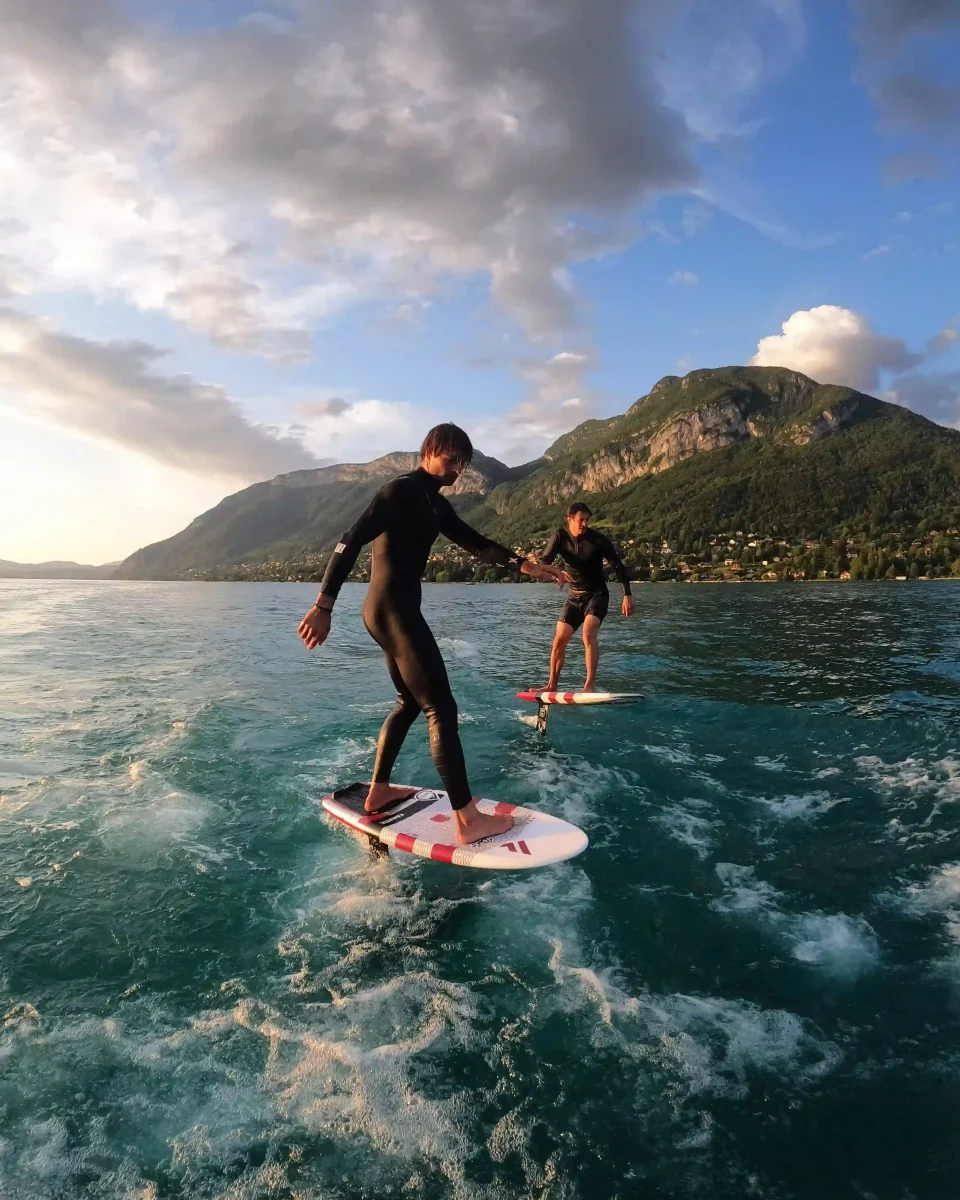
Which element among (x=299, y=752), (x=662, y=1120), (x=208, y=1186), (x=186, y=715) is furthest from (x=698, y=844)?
(x=186, y=715)

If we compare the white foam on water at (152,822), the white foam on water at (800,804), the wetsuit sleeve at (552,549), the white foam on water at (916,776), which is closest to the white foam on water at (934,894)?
the white foam on water at (800,804)

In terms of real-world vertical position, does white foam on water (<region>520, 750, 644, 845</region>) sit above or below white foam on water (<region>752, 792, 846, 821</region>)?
above

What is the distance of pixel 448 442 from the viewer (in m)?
5.97

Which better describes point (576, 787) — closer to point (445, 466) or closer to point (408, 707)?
point (408, 707)

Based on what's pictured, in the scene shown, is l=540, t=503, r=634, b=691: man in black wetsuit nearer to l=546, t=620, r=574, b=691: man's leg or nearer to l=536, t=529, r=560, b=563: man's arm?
l=546, t=620, r=574, b=691: man's leg

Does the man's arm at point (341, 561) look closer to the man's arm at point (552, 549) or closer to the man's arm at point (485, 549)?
the man's arm at point (485, 549)

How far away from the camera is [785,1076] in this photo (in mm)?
3615

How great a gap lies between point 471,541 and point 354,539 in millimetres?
1746

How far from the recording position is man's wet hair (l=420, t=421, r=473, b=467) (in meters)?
5.97

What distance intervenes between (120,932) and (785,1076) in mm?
4689

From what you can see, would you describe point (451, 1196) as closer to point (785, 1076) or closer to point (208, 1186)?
point (208, 1186)

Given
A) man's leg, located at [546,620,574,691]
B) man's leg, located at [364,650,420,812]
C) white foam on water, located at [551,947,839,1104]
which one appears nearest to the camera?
white foam on water, located at [551,947,839,1104]

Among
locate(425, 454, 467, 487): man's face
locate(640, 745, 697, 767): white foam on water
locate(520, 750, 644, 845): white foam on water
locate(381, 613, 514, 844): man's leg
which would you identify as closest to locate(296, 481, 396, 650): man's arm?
locate(425, 454, 467, 487): man's face

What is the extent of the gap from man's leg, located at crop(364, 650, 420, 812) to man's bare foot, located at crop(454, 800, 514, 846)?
946 mm
